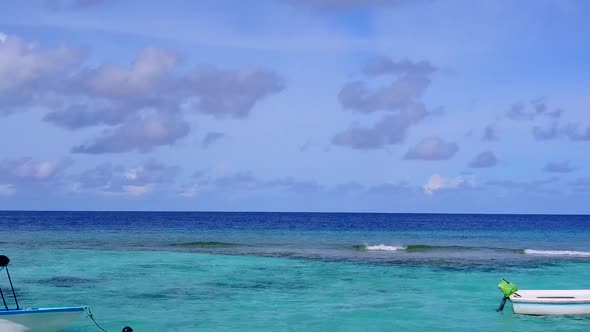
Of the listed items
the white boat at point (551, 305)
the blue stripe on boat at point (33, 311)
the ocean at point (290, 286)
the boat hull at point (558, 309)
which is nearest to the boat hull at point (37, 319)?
the blue stripe on boat at point (33, 311)

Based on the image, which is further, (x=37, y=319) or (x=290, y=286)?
(x=290, y=286)

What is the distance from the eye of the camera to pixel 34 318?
48.7 feet

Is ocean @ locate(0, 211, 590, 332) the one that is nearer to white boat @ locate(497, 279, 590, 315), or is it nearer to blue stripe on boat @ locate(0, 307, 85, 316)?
white boat @ locate(497, 279, 590, 315)

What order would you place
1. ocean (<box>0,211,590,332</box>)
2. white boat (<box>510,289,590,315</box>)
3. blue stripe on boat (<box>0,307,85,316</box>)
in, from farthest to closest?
white boat (<box>510,289,590,315</box>)
ocean (<box>0,211,590,332</box>)
blue stripe on boat (<box>0,307,85,316</box>)

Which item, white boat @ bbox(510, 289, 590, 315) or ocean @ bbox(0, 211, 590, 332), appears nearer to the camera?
ocean @ bbox(0, 211, 590, 332)

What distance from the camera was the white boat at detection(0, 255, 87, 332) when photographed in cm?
1442

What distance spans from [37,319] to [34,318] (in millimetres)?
91

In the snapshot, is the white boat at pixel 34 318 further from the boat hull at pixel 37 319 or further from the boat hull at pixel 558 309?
the boat hull at pixel 558 309

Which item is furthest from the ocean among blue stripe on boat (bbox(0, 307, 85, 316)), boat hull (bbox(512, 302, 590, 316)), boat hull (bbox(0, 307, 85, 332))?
blue stripe on boat (bbox(0, 307, 85, 316))

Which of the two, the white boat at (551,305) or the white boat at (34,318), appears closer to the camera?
the white boat at (34,318)

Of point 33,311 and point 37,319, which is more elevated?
point 33,311

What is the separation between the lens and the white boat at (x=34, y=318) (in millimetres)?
14422

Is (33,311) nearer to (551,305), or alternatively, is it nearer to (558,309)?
(551,305)

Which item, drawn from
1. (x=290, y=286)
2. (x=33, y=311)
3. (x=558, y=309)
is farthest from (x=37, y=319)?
(x=558, y=309)
